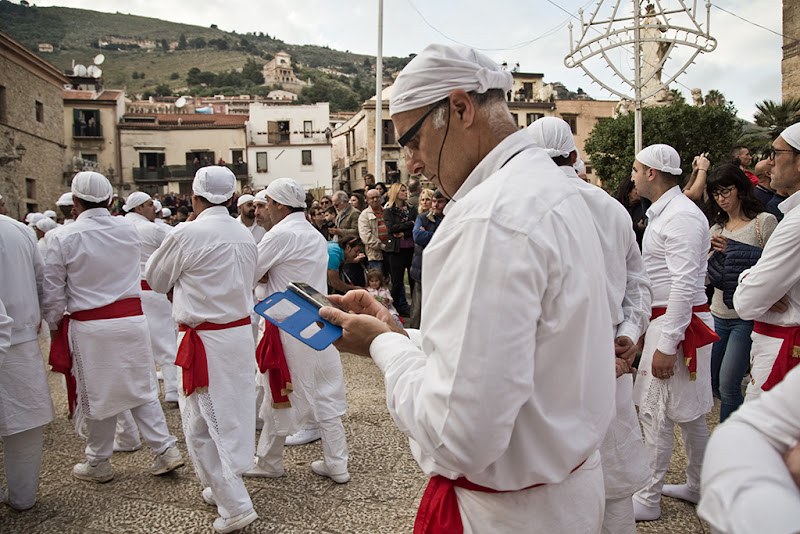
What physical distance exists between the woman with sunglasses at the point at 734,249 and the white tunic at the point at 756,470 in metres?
3.68

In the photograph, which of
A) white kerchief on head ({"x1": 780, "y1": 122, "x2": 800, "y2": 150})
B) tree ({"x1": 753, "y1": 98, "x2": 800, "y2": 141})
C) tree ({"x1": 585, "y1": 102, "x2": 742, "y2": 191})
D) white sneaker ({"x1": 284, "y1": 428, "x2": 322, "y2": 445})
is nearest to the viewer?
white kerchief on head ({"x1": 780, "y1": 122, "x2": 800, "y2": 150})

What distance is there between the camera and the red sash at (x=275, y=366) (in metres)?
4.38

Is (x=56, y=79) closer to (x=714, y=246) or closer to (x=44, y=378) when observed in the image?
(x=44, y=378)

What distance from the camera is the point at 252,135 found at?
48.5 m

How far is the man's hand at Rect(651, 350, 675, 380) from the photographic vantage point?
11.3 ft

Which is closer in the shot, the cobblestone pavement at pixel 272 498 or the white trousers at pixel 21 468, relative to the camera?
the cobblestone pavement at pixel 272 498

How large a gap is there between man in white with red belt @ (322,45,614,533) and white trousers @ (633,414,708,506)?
229cm

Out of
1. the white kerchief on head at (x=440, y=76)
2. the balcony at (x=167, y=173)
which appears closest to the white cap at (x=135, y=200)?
the white kerchief on head at (x=440, y=76)

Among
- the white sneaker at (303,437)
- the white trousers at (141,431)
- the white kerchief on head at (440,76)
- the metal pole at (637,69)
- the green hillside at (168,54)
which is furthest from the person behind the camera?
the green hillside at (168,54)

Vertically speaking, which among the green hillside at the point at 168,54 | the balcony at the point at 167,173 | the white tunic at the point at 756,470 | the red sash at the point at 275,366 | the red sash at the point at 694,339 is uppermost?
the green hillside at the point at 168,54

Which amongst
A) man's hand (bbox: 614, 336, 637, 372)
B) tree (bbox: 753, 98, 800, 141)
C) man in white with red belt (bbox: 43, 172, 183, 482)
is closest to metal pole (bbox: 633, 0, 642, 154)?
tree (bbox: 753, 98, 800, 141)

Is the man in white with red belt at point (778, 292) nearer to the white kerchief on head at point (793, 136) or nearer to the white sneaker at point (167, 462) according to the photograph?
the white kerchief on head at point (793, 136)

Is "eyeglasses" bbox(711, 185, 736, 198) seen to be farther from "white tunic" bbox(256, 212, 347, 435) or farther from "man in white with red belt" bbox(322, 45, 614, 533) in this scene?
"man in white with red belt" bbox(322, 45, 614, 533)

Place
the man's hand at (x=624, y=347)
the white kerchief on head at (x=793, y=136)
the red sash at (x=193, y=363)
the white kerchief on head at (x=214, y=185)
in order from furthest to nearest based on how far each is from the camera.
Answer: the white kerchief on head at (x=214, y=185)
the red sash at (x=193, y=363)
the white kerchief on head at (x=793, y=136)
the man's hand at (x=624, y=347)
